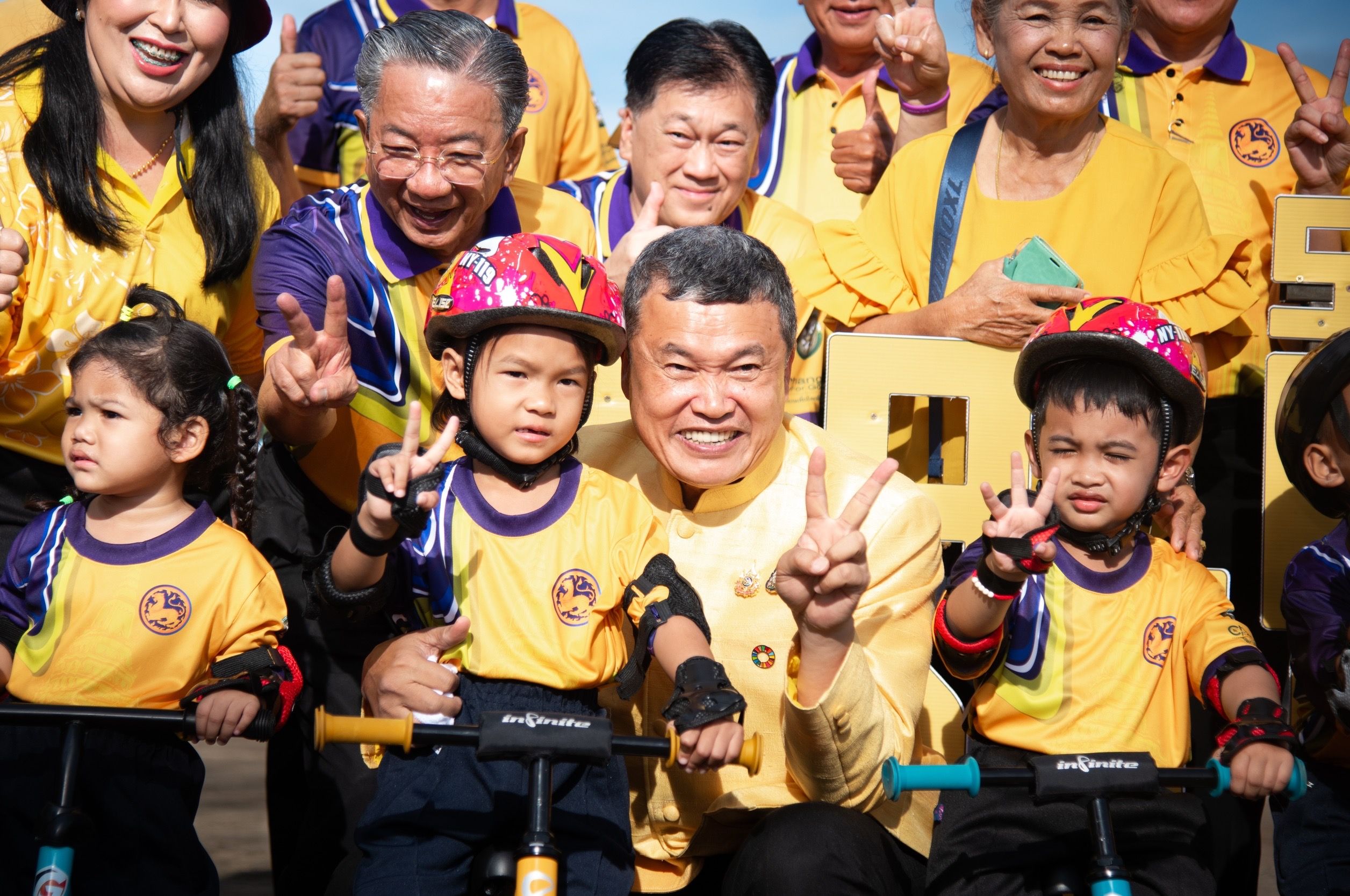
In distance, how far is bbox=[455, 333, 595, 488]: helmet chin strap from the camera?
10.7 ft

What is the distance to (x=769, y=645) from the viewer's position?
345 centimetres

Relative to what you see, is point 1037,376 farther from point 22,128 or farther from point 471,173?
point 22,128

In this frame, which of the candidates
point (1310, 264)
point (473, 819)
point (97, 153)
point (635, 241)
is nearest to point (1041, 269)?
point (1310, 264)

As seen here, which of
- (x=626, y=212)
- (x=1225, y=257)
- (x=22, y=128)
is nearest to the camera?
(x=22, y=128)

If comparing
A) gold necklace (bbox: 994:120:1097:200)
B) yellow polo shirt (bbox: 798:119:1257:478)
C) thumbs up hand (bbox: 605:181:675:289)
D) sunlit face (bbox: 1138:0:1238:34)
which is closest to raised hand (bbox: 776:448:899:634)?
thumbs up hand (bbox: 605:181:675:289)

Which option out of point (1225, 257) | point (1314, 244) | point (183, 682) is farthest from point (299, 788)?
point (1314, 244)

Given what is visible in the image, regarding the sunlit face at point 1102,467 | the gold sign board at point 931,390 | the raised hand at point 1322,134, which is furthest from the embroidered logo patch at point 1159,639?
the raised hand at point 1322,134

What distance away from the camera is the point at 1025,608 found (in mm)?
3342

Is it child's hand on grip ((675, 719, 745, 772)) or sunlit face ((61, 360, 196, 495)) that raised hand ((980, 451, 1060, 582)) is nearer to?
child's hand on grip ((675, 719, 745, 772))

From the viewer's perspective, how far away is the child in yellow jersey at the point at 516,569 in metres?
2.97

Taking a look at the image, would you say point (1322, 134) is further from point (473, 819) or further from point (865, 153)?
point (473, 819)

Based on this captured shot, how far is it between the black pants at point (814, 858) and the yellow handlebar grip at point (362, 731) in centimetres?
89

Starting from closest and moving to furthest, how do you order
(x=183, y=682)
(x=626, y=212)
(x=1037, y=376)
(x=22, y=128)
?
(x=183, y=682) < (x=1037, y=376) < (x=22, y=128) < (x=626, y=212)

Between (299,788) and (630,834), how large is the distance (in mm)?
1351
